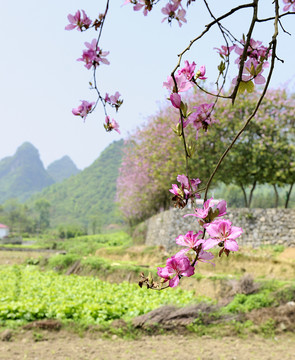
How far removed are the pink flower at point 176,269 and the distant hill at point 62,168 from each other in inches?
7167

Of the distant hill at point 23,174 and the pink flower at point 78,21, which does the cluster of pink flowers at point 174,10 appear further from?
the distant hill at point 23,174

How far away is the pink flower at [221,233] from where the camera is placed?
855 millimetres

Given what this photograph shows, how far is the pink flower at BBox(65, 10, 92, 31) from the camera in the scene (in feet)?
5.16

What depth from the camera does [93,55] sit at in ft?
5.31

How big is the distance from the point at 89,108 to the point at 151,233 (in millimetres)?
18622

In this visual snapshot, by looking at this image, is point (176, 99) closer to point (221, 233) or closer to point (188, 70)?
point (188, 70)

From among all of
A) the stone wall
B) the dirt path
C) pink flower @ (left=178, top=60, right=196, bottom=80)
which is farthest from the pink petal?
the stone wall

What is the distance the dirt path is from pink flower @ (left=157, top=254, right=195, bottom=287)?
409 cm

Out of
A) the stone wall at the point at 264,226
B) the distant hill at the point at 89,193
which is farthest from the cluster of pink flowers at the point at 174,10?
the distant hill at the point at 89,193

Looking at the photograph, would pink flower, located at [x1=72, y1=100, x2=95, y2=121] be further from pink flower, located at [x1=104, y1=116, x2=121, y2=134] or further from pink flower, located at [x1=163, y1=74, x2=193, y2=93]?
pink flower, located at [x1=163, y1=74, x2=193, y2=93]

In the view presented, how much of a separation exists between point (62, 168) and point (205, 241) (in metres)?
189

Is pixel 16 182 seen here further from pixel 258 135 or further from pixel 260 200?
pixel 258 135

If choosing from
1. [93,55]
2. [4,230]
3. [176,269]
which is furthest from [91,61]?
[4,230]

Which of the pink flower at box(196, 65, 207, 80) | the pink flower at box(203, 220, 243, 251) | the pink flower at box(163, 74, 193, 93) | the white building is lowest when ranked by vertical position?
the white building
